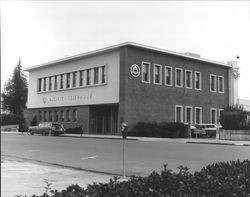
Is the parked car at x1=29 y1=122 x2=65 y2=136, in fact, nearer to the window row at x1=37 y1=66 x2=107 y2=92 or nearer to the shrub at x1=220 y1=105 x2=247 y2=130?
the window row at x1=37 y1=66 x2=107 y2=92

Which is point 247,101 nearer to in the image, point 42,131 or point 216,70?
point 216,70

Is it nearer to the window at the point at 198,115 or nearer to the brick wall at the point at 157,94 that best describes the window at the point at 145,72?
the brick wall at the point at 157,94

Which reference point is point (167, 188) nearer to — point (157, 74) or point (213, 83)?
point (157, 74)

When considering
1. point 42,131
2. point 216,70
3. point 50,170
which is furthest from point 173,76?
point 50,170

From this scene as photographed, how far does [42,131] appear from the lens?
4616 cm

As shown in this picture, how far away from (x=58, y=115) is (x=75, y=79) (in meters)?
6.07

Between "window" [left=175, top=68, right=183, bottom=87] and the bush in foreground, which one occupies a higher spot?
"window" [left=175, top=68, right=183, bottom=87]

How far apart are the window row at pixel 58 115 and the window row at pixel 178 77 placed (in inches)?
453

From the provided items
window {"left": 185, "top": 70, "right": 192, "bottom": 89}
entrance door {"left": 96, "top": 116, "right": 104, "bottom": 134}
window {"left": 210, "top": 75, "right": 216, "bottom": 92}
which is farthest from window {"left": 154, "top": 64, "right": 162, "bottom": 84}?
window {"left": 210, "top": 75, "right": 216, "bottom": 92}

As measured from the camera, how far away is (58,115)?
5509 cm

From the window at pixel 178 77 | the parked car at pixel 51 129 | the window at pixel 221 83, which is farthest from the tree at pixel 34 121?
the window at pixel 221 83

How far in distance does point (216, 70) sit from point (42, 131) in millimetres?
25601

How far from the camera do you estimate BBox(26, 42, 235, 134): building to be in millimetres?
45344

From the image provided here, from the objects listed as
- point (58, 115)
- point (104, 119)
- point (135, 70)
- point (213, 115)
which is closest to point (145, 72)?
point (135, 70)
